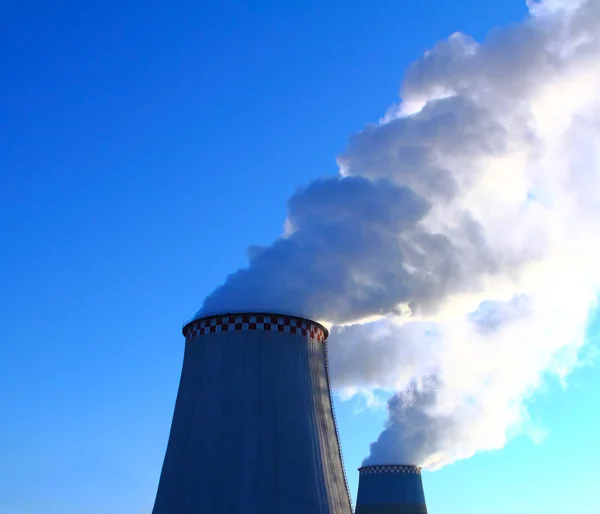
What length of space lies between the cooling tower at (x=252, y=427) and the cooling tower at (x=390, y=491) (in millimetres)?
14604

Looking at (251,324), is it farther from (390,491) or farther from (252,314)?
(390,491)

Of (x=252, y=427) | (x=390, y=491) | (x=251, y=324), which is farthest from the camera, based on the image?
(x=390, y=491)

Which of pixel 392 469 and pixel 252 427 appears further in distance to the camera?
pixel 392 469

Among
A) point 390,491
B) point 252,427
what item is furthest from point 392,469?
point 252,427

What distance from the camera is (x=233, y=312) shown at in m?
12.9

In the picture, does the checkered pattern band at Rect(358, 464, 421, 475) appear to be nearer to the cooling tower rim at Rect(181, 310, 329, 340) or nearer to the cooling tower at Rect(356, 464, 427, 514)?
the cooling tower at Rect(356, 464, 427, 514)

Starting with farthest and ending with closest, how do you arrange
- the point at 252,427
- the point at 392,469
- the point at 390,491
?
the point at 392,469 < the point at 390,491 < the point at 252,427

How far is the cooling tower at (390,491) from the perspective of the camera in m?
26.3

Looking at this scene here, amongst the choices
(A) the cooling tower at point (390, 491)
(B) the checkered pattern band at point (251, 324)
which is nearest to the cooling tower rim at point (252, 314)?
(B) the checkered pattern band at point (251, 324)

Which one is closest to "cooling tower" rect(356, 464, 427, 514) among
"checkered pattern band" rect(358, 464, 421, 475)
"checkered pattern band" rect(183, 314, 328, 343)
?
"checkered pattern band" rect(358, 464, 421, 475)

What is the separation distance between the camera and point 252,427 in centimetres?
1198

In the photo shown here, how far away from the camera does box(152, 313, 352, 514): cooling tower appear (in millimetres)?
11617

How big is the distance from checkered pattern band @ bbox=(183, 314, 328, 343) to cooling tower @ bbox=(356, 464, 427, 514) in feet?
51.8

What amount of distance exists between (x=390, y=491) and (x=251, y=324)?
56.1 feet
